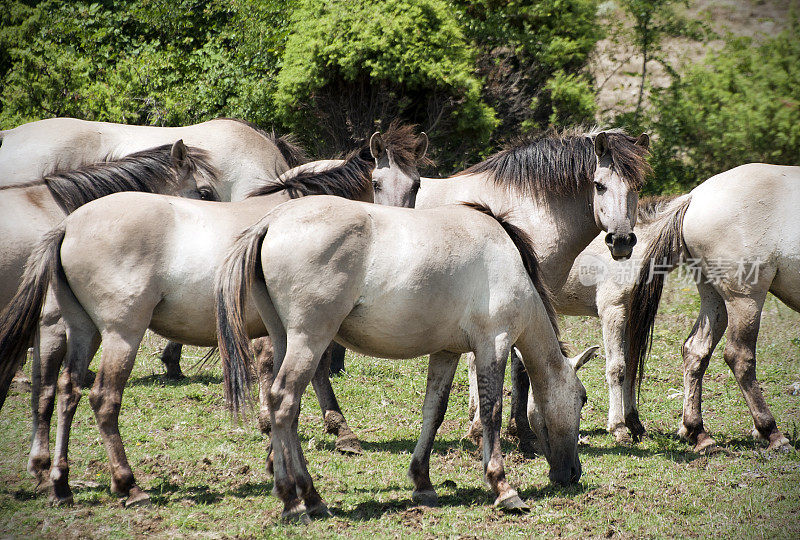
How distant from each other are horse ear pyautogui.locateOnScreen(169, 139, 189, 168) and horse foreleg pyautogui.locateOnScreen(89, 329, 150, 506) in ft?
7.29

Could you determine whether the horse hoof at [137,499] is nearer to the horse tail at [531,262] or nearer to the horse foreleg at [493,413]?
the horse foreleg at [493,413]

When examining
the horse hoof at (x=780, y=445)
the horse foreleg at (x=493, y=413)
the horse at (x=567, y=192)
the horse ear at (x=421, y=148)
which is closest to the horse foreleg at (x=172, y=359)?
the horse at (x=567, y=192)

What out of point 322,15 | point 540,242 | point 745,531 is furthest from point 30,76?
point 745,531

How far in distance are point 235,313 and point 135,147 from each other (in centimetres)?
424

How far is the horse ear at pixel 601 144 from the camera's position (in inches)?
248

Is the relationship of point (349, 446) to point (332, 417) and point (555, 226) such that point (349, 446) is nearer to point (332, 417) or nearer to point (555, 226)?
point (332, 417)

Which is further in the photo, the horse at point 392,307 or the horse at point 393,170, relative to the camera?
the horse at point 393,170

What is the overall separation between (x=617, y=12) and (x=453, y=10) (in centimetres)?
535

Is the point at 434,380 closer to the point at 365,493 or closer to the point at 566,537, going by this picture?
the point at 365,493

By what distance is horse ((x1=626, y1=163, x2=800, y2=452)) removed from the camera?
6719mm

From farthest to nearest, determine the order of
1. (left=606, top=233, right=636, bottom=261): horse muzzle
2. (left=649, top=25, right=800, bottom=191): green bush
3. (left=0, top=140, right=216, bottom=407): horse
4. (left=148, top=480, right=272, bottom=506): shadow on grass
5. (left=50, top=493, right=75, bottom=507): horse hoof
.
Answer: (left=649, top=25, right=800, bottom=191): green bush
(left=606, top=233, right=636, bottom=261): horse muzzle
(left=0, top=140, right=216, bottom=407): horse
(left=148, top=480, right=272, bottom=506): shadow on grass
(left=50, top=493, right=75, bottom=507): horse hoof

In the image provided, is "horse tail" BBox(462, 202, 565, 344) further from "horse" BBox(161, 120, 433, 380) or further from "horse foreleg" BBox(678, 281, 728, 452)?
"horse foreleg" BBox(678, 281, 728, 452)

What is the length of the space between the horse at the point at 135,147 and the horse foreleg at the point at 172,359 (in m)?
1.83

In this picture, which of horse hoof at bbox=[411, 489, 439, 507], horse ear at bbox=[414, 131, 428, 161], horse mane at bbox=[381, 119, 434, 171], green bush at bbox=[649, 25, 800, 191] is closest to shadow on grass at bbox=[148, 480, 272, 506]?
horse hoof at bbox=[411, 489, 439, 507]
